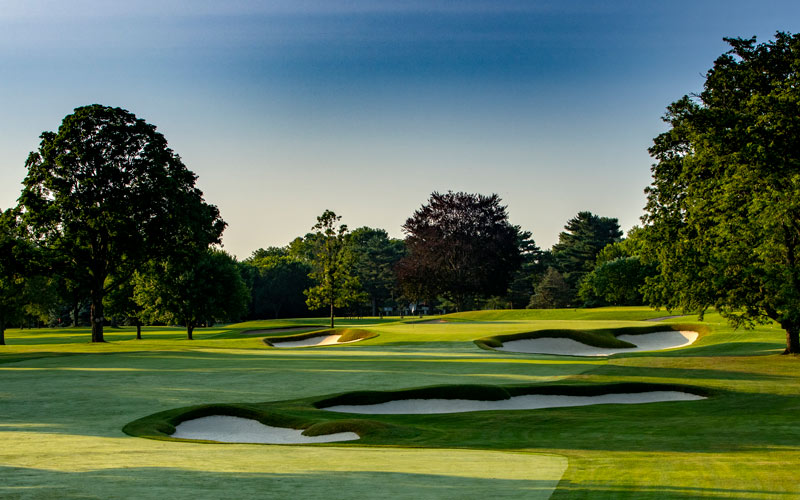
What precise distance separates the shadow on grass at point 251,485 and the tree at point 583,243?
103967 mm

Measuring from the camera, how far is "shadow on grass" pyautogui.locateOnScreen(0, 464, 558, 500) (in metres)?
7.69

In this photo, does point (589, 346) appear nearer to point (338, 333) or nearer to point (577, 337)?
point (577, 337)

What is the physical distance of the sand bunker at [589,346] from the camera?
42875mm

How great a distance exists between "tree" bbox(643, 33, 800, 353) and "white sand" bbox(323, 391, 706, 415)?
336 inches

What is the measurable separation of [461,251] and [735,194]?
5889 cm

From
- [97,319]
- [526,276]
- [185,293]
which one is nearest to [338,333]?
[185,293]

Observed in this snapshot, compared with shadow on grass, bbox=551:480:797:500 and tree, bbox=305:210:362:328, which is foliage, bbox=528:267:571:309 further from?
shadow on grass, bbox=551:480:797:500

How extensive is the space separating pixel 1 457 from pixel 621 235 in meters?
128

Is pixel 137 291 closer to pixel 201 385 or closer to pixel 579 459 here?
pixel 201 385

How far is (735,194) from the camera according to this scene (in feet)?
98.4

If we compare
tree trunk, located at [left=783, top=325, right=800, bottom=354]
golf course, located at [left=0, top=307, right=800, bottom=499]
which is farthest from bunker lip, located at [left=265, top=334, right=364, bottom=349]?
tree trunk, located at [left=783, top=325, right=800, bottom=354]

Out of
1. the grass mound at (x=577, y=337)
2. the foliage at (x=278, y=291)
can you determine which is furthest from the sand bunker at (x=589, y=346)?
the foliage at (x=278, y=291)

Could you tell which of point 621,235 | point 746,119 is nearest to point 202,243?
point 746,119

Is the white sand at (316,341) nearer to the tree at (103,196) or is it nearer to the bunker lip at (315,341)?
the bunker lip at (315,341)
